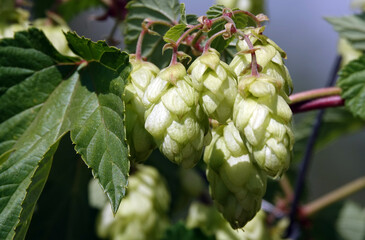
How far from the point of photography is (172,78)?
3.37 ft

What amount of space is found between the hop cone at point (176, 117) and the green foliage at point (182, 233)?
2.74 ft

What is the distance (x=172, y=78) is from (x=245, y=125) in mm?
160

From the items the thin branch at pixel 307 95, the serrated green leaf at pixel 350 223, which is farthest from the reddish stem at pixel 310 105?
the serrated green leaf at pixel 350 223

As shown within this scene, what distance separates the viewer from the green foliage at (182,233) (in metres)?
1.83

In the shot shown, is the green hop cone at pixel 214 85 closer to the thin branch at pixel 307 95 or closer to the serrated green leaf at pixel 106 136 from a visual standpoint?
the serrated green leaf at pixel 106 136

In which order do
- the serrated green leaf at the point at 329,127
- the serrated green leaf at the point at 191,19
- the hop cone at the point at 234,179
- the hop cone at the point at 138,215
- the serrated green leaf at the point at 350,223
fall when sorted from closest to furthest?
the hop cone at the point at 234,179, the serrated green leaf at the point at 191,19, the hop cone at the point at 138,215, the serrated green leaf at the point at 329,127, the serrated green leaf at the point at 350,223

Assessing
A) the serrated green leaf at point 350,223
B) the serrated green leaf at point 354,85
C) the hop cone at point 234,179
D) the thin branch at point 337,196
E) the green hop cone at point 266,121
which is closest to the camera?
the green hop cone at point 266,121

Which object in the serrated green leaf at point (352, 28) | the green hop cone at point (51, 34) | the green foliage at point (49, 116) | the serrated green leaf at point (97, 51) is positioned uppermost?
the serrated green leaf at point (97, 51)

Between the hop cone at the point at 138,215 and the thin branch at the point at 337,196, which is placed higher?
the hop cone at the point at 138,215

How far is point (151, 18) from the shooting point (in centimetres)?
152

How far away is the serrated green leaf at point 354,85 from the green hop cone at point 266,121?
0.49 meters

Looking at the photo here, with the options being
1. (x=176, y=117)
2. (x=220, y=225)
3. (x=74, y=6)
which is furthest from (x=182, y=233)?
(x=74, y=6)

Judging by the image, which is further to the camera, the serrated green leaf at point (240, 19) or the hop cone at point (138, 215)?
the hop cone at point (138, 215)

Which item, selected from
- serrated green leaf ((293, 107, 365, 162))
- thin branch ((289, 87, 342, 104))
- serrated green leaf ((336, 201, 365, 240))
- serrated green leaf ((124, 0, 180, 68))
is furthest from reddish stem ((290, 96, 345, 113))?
serrated green leaf ((336, 201, 365, 240))
